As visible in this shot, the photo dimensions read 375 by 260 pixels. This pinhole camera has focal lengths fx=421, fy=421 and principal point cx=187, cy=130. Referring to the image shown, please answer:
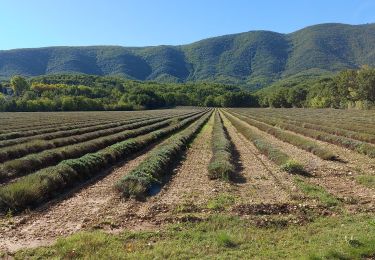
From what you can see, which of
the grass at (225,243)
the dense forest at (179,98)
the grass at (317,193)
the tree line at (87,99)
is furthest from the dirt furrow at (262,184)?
the tree line at (87,99)

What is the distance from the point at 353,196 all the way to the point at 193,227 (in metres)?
6.36

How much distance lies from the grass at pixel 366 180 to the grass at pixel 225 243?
4964mm

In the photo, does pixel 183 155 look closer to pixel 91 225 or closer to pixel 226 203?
pixel 226 203

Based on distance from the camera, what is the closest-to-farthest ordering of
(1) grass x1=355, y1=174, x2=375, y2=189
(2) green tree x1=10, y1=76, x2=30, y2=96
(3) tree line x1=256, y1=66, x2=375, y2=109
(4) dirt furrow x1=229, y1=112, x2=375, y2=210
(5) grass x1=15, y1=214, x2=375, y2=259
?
(5) grass x1=15, y1=214, x2=375, y2=259 < (4) dirt furrow x1=229, y1=112, x2=375, y2=210 < (1) grass x1=355, y1=174, x2=375, y2=189 < (3) tree line x1=256, y1=66, x2=375, y2=109 < (2) green tree x1=10, y1=76, x2=30, y2=96

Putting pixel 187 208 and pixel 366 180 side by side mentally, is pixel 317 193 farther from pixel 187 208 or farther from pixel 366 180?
pixel 187 208

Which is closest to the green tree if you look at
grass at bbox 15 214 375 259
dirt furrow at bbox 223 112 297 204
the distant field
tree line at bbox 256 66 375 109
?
tree line at bbox 256 66 375 109

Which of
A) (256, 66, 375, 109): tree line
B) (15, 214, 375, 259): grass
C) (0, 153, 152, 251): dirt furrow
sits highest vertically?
(256, 66, 375, 109): tree line

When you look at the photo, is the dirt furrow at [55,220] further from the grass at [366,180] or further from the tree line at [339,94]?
the tree line at [339,94]

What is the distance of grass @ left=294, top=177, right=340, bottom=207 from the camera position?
13226 millimetres

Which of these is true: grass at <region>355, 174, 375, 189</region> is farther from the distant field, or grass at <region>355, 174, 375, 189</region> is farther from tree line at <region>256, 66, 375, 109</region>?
tree line at <region>256, 66, 375, 109</region>

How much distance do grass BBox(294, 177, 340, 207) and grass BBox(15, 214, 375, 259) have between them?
1892 millimetres

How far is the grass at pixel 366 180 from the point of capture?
15859mm

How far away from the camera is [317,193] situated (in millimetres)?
14516

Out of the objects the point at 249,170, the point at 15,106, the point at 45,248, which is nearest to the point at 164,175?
the point at 249,170
